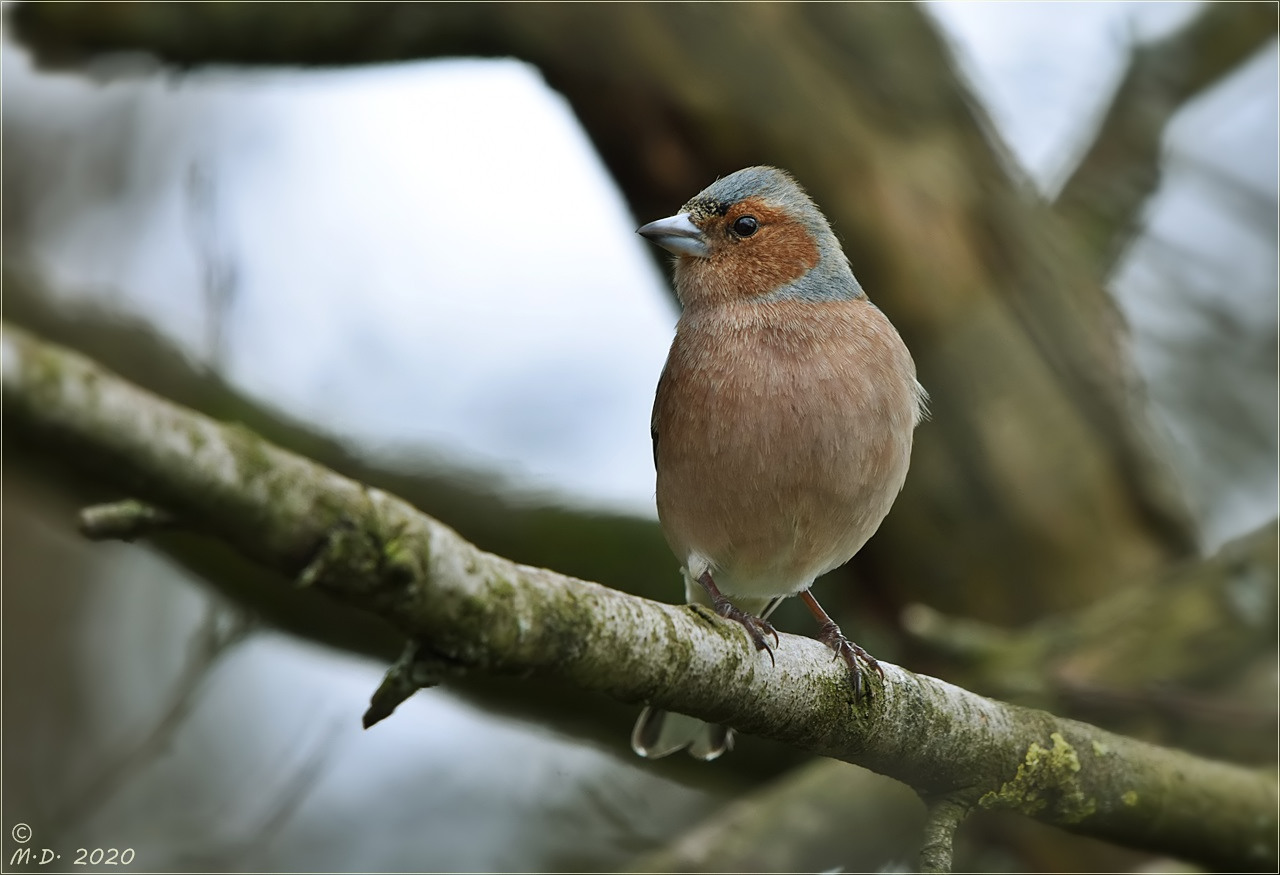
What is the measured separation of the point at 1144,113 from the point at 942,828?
6.19m

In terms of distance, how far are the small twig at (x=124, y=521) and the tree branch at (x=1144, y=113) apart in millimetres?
7381

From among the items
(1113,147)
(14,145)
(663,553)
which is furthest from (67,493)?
(1113,147)

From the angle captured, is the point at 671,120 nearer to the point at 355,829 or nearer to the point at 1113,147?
the point at 1113,147

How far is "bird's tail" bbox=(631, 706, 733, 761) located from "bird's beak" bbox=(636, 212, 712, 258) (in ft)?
6.94

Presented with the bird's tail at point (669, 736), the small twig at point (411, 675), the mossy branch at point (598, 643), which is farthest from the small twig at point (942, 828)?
the small twig at point (411, 675)

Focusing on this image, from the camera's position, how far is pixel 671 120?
7027 millimetres

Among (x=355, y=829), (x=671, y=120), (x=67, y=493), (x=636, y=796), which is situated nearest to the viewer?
(x=67, y=493)

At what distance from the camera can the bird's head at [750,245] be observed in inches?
224

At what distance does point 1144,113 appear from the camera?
27.2ft

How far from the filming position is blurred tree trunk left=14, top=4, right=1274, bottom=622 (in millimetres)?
7023

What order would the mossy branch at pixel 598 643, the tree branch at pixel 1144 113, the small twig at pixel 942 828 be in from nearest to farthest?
the mossy branch at pixel 598 643, the small twig at pixel 942 828, the tree branch at pixel 1144 113

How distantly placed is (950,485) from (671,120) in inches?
105

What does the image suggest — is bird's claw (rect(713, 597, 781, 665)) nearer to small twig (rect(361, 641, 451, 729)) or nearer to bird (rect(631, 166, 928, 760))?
bird (rect(631, 166, 928, 760))

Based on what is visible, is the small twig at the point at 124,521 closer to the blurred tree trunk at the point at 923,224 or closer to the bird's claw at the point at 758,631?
the bird's claw at the point at 758,631
